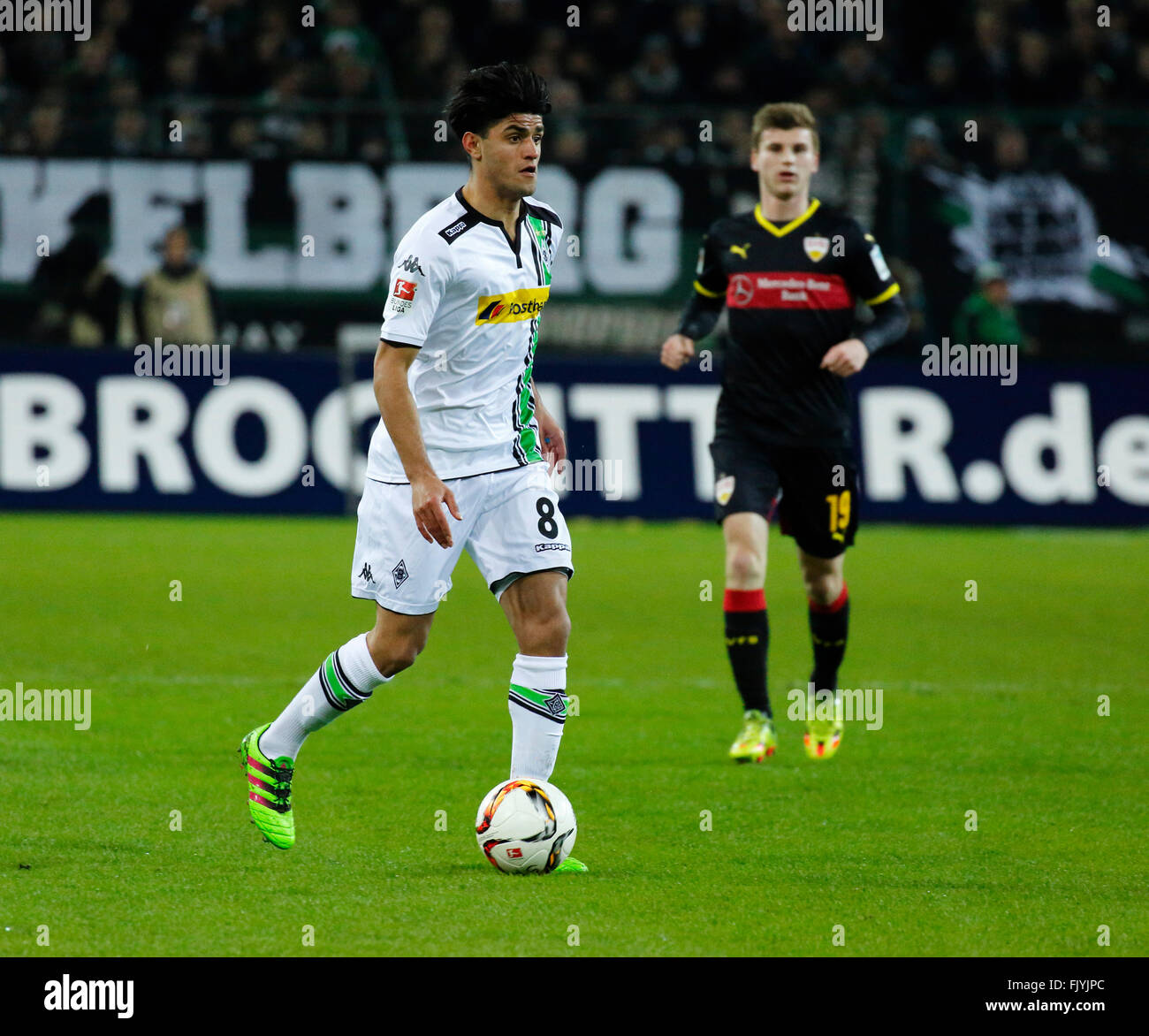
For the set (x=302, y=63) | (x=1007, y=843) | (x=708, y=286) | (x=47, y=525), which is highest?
(x=302, y=63)

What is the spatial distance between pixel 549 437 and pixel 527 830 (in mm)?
1412

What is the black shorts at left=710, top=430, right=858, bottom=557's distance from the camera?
7750mm

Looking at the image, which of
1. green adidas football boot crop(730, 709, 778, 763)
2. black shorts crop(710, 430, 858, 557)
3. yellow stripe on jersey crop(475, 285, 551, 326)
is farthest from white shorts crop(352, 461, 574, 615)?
black shorts crop(710, 430, 858, 557)

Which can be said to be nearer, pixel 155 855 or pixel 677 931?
pixel 677 931

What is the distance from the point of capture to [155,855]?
Answer: 5.54m

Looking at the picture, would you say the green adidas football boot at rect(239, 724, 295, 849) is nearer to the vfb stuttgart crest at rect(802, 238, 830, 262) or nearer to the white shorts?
the white shorts

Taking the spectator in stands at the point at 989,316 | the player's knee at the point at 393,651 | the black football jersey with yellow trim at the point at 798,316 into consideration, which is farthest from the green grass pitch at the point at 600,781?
the spectator in stands at the point at 989,316

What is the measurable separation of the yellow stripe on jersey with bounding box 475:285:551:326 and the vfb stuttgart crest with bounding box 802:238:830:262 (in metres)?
2.35

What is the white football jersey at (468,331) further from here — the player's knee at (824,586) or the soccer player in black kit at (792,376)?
the player's knee at (824,586)

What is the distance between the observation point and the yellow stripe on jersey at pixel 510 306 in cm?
565

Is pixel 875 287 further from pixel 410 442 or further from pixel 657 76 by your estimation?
pixel 657 76
